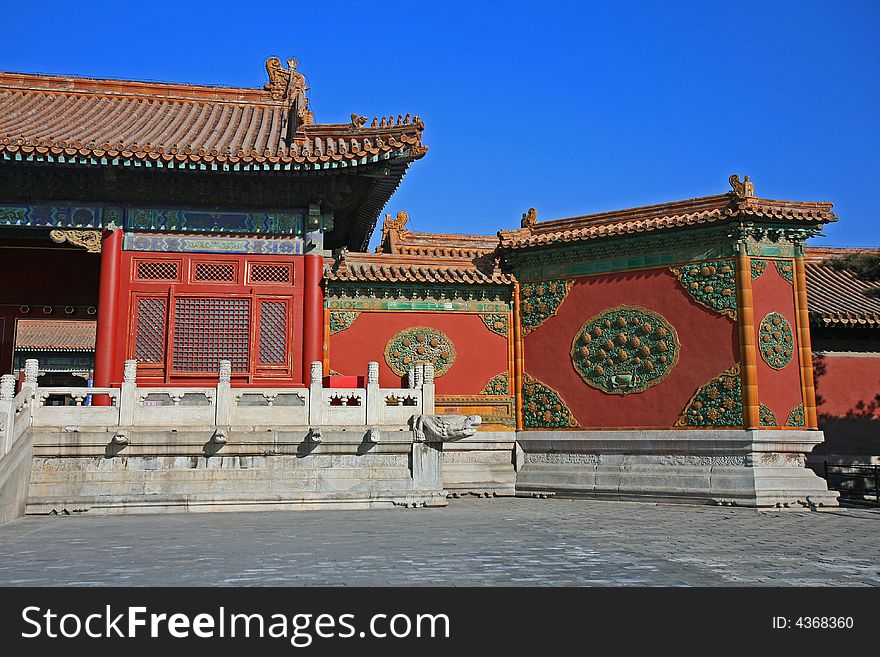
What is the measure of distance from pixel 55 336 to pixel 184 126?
47.3 feet

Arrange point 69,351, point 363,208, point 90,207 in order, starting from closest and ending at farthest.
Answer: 1. point 90,207
2. point 363,208
3. point 69,351

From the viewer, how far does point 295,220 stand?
14.3 metres

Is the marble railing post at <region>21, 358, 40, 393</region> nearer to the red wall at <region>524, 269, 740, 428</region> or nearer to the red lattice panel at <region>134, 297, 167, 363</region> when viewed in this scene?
the red lattice panel at <region>134, 297, 167, 363</region>

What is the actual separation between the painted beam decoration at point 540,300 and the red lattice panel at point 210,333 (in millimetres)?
5631

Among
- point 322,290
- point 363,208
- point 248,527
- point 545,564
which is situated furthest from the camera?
point 363,208

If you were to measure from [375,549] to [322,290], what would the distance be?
27.5ft

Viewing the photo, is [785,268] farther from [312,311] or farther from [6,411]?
[6,411]

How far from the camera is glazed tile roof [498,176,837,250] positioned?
13.7 metres

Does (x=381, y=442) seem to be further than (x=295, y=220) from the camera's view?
No

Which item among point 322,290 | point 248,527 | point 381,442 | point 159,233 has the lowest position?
point 248,527

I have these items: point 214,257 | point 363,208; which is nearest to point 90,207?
point 214,257

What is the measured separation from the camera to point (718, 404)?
13594 millimetres
